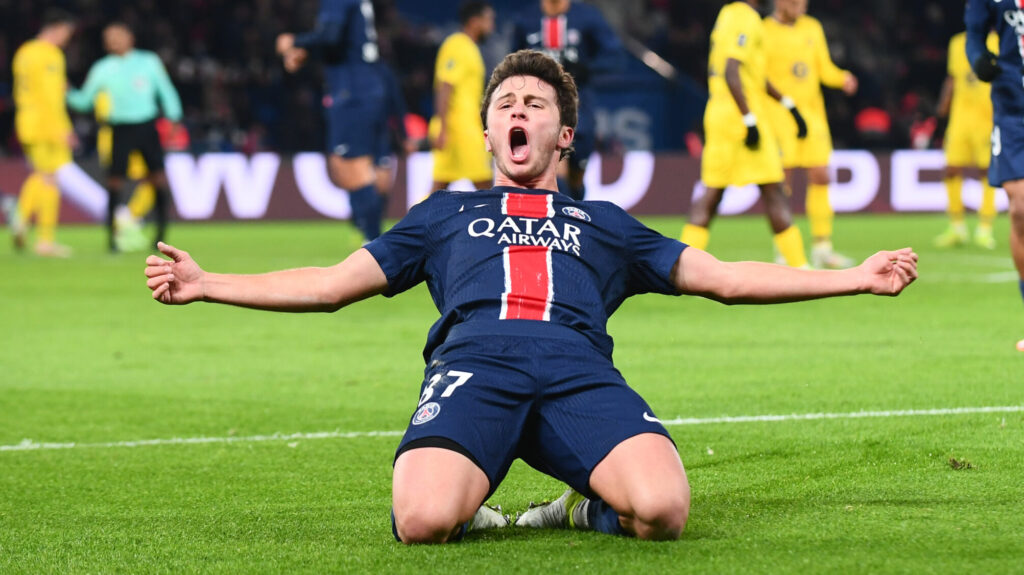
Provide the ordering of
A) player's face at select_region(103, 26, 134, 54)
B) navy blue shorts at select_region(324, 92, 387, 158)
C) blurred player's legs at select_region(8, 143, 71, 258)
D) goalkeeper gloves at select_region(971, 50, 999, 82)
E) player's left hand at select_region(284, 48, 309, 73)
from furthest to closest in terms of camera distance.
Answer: blurred player's legs at select_region(8, 143, 71, 258)
player's face at select_region(103, 26, 134, 54)
navy blue shorts at select_region(324, 92, 387, 158)
player's left hand at select_region(284, 48, 309, 73)
goalkeeper gloves at select_region(971, 50, 999, 82)

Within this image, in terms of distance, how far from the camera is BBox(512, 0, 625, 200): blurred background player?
34.9 ft

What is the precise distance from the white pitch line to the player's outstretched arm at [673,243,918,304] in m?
1.41

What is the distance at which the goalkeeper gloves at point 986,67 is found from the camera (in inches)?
264

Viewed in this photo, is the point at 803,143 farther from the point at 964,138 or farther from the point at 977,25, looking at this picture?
the point at 977,25

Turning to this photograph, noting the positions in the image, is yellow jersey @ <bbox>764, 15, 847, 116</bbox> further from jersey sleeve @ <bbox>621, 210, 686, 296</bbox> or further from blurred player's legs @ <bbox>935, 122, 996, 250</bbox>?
jersey sleeve @ <bbox>621, 210, 686, 296</bbox>

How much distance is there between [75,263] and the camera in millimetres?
13500

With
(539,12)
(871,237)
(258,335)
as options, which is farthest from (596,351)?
(871,237)

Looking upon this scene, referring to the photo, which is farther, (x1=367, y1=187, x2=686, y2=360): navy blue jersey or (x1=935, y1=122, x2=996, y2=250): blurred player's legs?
(x1=935, y1=122, x2=996, y2=250): blurred player's legs

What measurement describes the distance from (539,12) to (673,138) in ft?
39.4

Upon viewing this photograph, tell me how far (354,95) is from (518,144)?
8.60m

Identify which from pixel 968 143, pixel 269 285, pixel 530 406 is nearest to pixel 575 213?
pixel 530 406

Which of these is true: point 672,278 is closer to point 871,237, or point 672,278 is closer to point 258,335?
point 258,335

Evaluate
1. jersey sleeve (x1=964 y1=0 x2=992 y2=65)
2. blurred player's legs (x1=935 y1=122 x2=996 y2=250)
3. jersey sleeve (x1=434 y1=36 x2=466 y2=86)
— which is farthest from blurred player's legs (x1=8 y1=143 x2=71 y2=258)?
jersey sleeve (x1=964 y1=0 x2=992 y2=65)

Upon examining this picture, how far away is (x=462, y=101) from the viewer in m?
13.1
